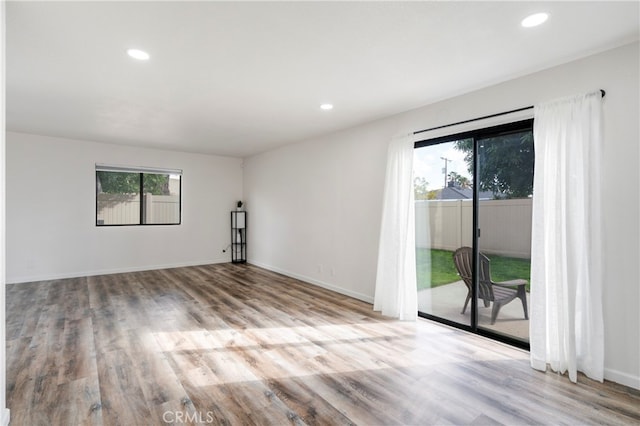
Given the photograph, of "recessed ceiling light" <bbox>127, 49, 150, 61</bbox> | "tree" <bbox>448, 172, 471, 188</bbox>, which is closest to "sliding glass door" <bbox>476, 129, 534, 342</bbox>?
"tree" <bbox>448, 172, 471, 188</bbox>

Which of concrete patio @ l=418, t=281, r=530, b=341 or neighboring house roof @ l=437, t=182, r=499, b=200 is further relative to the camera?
neighboring house roof @ l=437, t=182, r=499, b=200

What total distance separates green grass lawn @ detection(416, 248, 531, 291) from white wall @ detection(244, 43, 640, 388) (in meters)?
0.65

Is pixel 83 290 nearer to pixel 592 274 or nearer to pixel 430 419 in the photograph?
pixel 430 419

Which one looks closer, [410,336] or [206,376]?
[206,376]

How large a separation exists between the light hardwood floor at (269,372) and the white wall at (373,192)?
0.62m

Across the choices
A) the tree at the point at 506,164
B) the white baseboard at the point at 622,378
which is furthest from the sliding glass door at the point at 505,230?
the white baseboard at the point at 622,378

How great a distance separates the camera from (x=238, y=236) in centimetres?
756

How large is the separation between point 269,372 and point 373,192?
2.66 meters

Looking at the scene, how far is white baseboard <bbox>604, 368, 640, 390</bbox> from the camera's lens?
2291 mm

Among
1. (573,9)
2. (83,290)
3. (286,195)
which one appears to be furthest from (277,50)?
(83,290)

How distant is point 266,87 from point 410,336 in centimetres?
289

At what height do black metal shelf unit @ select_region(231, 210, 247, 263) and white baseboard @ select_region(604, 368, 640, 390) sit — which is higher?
black metal shelf unit @ select_region(231, 210, 247, 263)

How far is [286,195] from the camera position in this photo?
6.20 metres

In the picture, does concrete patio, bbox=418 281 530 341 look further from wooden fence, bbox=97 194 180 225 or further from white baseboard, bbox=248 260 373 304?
wooden fence, bbox=97 194 180 225
